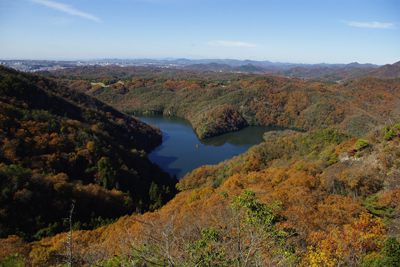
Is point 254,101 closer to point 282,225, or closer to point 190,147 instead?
point 190,147

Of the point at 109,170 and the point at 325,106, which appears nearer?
the point at 109,170

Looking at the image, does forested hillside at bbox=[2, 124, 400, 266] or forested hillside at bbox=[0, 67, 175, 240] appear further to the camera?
forested hillside at bbox=[0, 67, 175, 240]

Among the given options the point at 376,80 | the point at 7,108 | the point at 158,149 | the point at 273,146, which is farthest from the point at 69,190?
the point at 376,80

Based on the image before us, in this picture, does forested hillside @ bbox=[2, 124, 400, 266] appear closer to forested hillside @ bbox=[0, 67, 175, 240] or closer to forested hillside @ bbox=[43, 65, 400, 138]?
forested hillside @ bbox=[0, 67, 175, 240]

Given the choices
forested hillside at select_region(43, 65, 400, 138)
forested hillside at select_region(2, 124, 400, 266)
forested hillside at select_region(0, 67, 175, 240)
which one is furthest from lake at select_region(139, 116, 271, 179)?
forested hillside at select_region(2, 124, 400, 266)

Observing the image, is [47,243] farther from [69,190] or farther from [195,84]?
[195,84]

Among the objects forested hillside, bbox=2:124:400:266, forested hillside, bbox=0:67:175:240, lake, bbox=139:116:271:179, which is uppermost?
forested hillside, bbox=2:124:400:266
